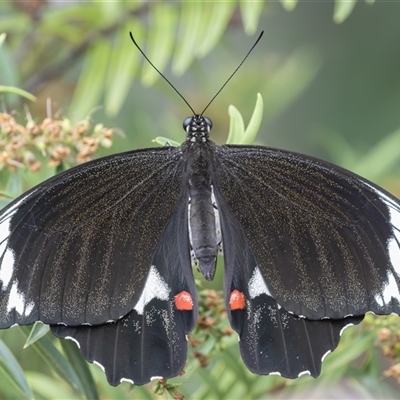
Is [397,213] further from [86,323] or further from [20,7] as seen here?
[20,7]

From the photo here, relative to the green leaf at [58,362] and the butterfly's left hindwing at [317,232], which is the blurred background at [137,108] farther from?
the butterfly's left hindwing at [317,232]

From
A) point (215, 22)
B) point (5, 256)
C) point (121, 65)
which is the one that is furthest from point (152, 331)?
point (121, 65)

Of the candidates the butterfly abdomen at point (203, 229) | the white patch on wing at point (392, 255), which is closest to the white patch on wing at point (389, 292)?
the white patch on wing at point (392, 255)

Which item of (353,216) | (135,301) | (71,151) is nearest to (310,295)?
(353,216)

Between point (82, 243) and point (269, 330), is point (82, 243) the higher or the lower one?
the higher one

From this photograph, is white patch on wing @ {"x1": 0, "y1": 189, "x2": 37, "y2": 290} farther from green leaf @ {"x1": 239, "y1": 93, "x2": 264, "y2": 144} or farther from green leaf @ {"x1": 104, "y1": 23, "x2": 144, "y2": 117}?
Answer: green leaf @ {"x1": 104, "y1": 23, "x2": 144, "y2": 117}

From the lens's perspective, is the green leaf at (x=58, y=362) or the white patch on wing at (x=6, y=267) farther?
the green leaf at (x=58, y=362)

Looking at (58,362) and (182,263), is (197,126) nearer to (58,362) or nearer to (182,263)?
(182,263)

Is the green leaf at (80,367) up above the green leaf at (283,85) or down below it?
below
